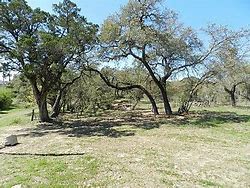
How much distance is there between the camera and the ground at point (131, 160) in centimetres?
644

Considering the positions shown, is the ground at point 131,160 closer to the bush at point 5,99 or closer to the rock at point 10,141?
the rock at point 10,141

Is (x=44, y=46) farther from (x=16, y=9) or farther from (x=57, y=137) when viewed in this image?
(x=57, y=137)

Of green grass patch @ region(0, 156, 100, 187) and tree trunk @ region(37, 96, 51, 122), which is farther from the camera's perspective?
tree trunk @ region(37, 96, 51, 122)

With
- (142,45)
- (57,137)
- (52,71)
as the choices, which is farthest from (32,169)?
(142,45)

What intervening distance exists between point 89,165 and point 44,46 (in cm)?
912

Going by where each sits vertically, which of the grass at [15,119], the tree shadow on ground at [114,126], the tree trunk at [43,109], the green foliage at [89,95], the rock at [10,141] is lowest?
the rock at [10,141]

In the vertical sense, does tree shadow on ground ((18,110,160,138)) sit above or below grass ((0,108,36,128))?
below

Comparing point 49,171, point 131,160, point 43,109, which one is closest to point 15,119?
point 43,109

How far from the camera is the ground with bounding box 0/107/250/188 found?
6.44 m

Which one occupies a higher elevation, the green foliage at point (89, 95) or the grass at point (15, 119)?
the green foliage at point (89, 95)

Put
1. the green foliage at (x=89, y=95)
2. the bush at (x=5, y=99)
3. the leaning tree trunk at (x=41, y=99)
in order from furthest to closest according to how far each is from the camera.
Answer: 1. the bush at (x=5, y=99)
2. the green foliage at (x=89, y=95)
3. the leaning tree trunk at (x=41, y=99)

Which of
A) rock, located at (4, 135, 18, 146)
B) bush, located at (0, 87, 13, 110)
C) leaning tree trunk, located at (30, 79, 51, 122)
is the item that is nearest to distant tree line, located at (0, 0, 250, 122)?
leaning tree trunk, located at (30, 79, 51, 122)

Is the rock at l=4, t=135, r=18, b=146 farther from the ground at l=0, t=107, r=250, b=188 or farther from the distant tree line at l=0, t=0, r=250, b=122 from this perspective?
the distant tree line at l=0, t=0, r=250, b=122

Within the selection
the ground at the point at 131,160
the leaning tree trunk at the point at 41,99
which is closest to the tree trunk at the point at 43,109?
the leaning tree trunk at the point at 41,99
